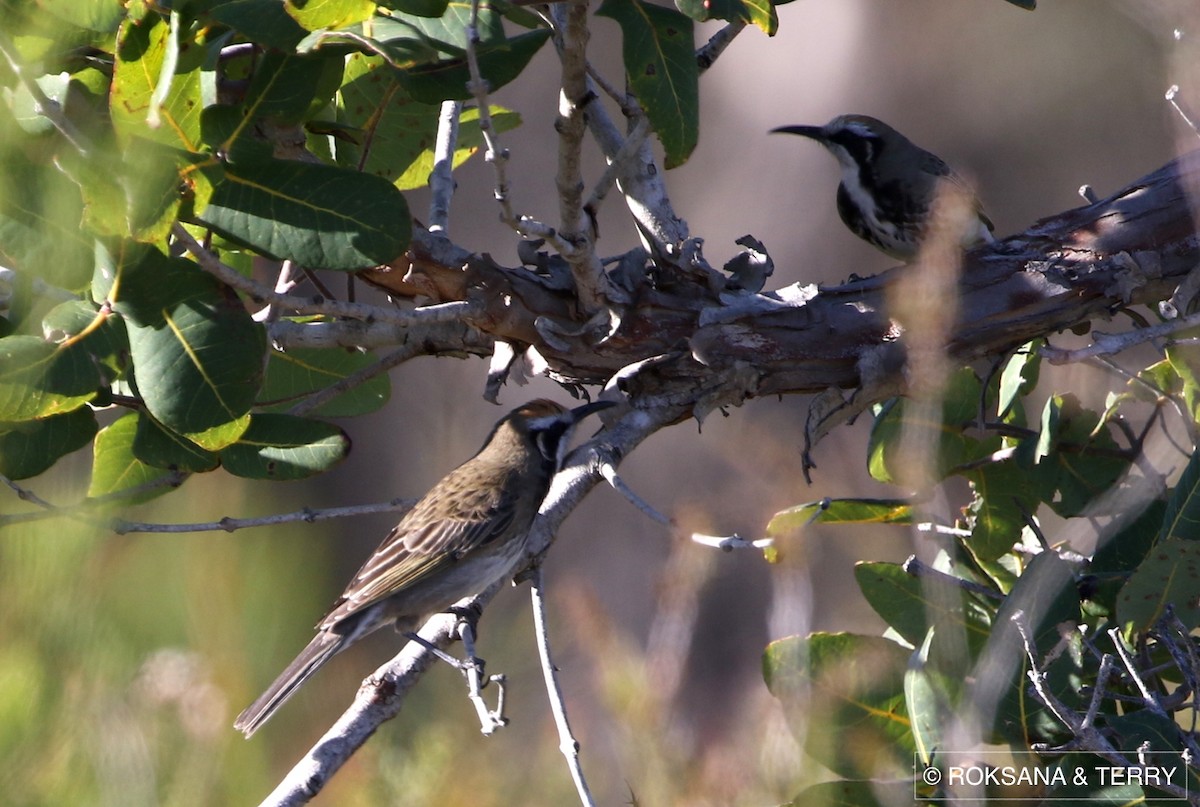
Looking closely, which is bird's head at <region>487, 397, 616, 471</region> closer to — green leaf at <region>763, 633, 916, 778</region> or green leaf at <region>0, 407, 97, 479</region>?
green leaf at <region>763, 633, 916, 778</region>

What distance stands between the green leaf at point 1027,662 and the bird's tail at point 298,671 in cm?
136

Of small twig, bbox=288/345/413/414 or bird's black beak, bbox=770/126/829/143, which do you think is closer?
small twig, bbox=288/345/413/414

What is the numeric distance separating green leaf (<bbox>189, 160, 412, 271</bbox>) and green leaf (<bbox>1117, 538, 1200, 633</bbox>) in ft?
4.70

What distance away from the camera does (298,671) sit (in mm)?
2918

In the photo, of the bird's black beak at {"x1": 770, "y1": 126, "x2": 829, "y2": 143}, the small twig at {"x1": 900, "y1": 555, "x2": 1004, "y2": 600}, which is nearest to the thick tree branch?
the small twig at {"x1": 900, "y1": 555, "x2": 1004, "y2": 600}

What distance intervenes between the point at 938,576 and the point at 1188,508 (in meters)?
0.47

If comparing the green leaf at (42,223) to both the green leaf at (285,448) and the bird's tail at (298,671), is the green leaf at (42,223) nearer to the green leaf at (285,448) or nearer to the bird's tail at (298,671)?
the green leaf at (285,448)

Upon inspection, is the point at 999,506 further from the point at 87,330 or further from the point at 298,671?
the point at 87,330

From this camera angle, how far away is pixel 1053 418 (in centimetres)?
252

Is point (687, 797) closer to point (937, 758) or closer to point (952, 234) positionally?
point (937, 758)

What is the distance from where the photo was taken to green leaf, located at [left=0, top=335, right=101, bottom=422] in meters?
1.82

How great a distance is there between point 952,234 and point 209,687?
1909mm

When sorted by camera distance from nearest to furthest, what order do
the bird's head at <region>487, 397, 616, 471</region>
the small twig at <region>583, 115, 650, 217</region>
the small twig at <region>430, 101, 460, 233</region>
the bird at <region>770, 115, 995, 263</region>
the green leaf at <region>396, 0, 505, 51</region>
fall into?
the green leaf at <region>396, 0, 505, 51</region>, the small twig at <region>583, 115, 650, 217</region>, the small twig at <region>430, 101, 460, 233</region>, the bird at <region>770, 115, 995, 263</region>, the bird's head at <region>487, 397, 616, 471</region>

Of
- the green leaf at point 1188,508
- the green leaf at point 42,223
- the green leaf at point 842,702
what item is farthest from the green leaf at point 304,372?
the green leaf at point 1188,508
